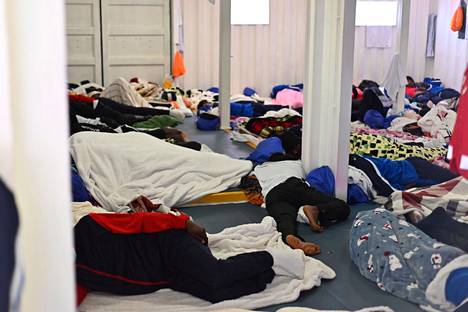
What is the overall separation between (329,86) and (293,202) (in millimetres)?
982

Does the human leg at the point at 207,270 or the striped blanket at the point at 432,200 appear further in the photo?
the striped blanket at the point at 432,200

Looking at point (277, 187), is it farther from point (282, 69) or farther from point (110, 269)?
point (282, 69)

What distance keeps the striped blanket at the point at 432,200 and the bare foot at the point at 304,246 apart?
61cm

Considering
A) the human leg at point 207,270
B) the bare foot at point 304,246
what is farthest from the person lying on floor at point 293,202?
the human leg at point 207,270

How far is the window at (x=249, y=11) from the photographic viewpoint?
10375 millimetres

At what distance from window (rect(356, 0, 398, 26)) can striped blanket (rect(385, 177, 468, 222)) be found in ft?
23.1

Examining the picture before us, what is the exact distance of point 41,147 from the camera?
Answer: 132cm

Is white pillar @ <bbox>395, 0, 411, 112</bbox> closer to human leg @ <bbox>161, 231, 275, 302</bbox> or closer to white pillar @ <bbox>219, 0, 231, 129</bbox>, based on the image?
white pillar @ <bbox>219, 0, 231, 129</bbox>

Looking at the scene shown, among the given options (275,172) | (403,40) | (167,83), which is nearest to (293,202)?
(275,172)

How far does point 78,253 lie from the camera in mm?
2953

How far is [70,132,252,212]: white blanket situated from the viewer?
4.52 m

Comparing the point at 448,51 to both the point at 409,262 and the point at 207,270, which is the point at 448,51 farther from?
the point at 207,270

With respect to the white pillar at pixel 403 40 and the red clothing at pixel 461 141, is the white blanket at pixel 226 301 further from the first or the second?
the white pillar at pixel 403 40

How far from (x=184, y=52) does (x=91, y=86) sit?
5.81 feet
